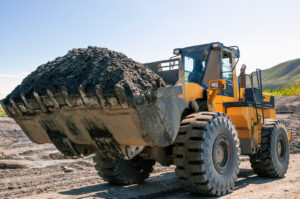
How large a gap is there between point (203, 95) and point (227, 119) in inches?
27.5

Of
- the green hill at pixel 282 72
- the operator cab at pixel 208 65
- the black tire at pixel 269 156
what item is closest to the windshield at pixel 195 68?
the operator cab at pixel 208 65

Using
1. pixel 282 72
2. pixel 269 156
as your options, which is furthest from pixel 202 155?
pixel 282 72

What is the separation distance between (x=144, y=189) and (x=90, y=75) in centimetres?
278

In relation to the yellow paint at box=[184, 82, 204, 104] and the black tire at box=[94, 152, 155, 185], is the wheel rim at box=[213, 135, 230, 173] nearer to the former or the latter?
the yellow paint at box=[184, 82, 204, 104]

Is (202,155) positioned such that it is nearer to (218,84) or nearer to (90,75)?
(218,84)

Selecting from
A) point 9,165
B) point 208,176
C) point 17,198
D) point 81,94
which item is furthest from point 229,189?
point 9,165

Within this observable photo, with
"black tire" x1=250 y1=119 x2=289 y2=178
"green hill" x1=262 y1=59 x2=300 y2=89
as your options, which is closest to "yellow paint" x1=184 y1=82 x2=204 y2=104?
"black tire" x1=250 y1=119 x2=289 y2=178

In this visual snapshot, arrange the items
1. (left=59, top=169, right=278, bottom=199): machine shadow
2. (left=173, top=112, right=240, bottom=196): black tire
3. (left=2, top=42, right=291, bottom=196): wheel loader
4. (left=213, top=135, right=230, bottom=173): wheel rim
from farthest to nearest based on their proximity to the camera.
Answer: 1. (left=59, top=169, right=278, bottom=199): machine shadow
2. (left=213, top=135, right=230, bottom=173): wheel rim
3. (left=173, top=112, right=240, bottom=196): black tire
4. (left=2, top=42, right=291, bottom=196): wheel loader

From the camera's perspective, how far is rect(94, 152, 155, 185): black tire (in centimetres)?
658

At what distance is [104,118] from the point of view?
449 centimetres

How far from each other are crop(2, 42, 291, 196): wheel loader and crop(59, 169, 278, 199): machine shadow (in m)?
0.28

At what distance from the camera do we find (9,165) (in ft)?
33.3

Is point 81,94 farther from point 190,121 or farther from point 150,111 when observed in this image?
point 190,121

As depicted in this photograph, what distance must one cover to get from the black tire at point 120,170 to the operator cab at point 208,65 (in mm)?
2199
